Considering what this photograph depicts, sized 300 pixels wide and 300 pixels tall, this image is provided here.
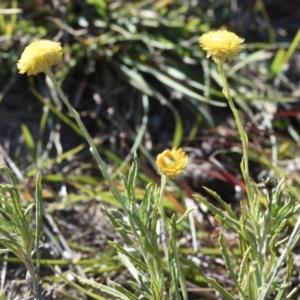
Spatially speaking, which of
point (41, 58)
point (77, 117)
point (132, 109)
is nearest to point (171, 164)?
point (77, 117)

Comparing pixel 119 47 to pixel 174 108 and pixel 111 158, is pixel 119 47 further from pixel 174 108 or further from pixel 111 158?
pixel 111 158

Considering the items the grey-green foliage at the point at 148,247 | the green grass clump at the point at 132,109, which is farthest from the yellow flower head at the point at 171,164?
the green grass clump at the point at 132,109

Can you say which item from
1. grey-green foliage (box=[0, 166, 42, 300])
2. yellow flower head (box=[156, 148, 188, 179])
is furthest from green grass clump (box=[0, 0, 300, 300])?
yellow flower head (box=[156, 148, 188, 179])

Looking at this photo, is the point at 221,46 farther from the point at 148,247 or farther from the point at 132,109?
the point at 132,109

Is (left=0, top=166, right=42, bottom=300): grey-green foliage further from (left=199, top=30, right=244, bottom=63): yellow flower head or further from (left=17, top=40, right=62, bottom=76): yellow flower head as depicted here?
(left=199, top=30, right=244, bottom=63): yellow flower head

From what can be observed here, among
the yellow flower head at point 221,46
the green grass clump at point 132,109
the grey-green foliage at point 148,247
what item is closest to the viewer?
the yellow flower head at point 221,46

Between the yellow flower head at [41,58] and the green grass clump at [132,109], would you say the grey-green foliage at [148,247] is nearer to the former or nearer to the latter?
the yellow flower head at [41,58]

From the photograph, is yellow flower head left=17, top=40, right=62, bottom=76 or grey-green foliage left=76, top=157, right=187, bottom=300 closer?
yellow flower head left=17, top=40, right=62, bottom=76

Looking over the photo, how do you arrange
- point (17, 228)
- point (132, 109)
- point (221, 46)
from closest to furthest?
point (221, 46) < point (17, 228) < point (132, 109)
